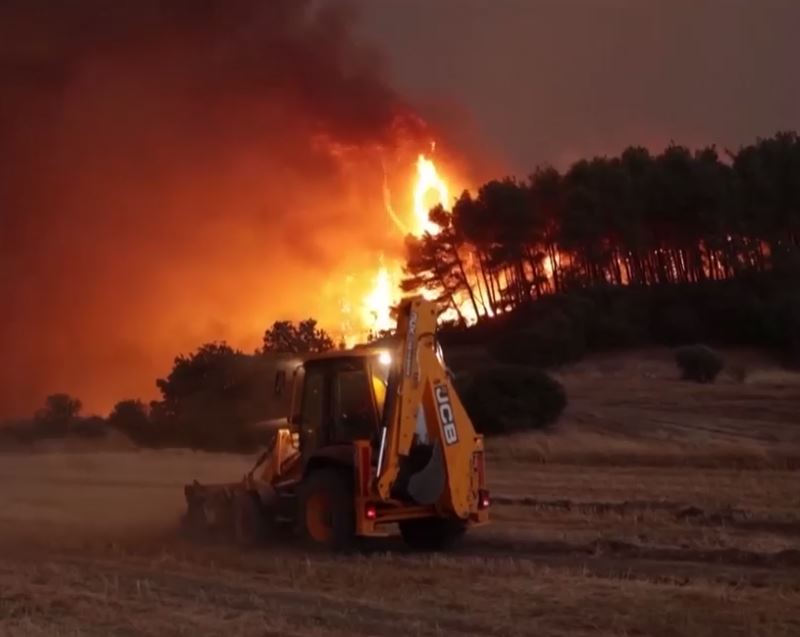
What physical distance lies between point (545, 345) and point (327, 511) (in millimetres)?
33652

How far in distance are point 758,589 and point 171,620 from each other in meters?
5.22

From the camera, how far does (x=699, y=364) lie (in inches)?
1700

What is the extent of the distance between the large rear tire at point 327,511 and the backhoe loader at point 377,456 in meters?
0.01

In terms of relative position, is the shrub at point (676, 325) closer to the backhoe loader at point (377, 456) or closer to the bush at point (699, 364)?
the bush at point (699, 364)

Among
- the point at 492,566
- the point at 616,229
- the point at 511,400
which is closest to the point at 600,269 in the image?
the point at 616,229

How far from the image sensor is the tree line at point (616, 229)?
172ft

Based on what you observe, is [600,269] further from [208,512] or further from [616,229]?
[208,512]

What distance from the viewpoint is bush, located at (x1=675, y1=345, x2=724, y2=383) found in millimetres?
42969

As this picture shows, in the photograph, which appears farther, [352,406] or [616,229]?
[616,229]

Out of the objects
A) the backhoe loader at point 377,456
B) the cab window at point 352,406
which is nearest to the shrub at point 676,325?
the backhoe loader at point 377,456

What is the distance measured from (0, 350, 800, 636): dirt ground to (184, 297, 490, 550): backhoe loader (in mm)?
438

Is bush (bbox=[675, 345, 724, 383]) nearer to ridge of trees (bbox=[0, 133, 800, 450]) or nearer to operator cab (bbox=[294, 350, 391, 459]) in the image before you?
ridge of trees (bbox=[0, 133, 800, 450])

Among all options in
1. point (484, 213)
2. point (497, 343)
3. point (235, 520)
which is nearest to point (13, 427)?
point (497, 343)

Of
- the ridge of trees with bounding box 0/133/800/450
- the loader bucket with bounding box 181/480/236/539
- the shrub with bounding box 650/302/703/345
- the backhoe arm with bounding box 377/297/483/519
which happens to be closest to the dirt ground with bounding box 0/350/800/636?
the loader bucket with bounding box 181/480/236/539
